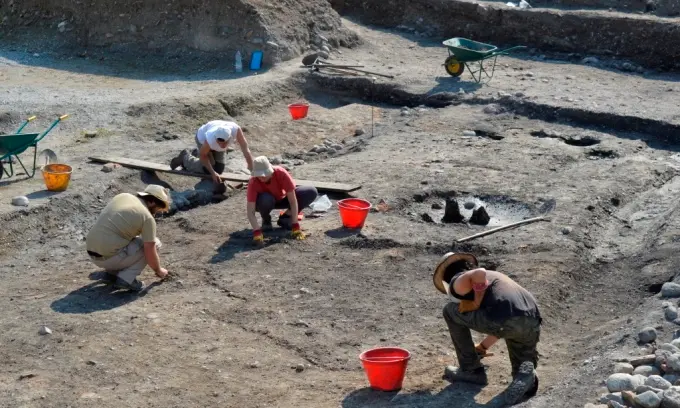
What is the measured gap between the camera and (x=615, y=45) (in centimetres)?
1767

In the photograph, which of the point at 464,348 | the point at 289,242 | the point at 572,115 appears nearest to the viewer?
the point at 464,348

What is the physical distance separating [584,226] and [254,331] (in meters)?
3.94

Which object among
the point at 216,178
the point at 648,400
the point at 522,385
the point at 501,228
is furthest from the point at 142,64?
the point at 648,400

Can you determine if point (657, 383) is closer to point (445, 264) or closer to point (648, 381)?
point (648, 381)

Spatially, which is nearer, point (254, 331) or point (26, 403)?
point (26, 403)

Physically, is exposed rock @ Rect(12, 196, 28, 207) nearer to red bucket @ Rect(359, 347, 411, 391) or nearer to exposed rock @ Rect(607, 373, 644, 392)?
red bucket @ Rect(359, 347, 411, 391)

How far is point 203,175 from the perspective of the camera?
1240 cm

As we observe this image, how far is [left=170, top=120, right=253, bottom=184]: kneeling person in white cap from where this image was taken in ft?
38.9

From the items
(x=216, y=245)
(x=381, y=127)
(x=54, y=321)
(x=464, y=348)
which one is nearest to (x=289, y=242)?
(x=216, y=245)

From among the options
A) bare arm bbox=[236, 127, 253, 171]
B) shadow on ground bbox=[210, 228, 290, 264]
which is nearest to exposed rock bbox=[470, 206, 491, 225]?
shadow on ground bbox=[210, 228, 290, 264]

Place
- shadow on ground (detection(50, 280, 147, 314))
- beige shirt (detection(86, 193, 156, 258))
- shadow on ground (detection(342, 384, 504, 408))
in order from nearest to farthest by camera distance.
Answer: shadow on ground (detection(342, 384, 504, 408)) < shadow on ground (detection(50, 280, 147, 314)) < beige shirt (detection(86, 193, 156, 258))

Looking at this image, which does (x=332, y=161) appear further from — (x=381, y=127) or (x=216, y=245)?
(x=216, y=245)

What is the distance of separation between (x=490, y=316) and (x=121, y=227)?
12.3 feet

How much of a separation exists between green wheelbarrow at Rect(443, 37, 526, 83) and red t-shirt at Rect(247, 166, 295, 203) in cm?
615
